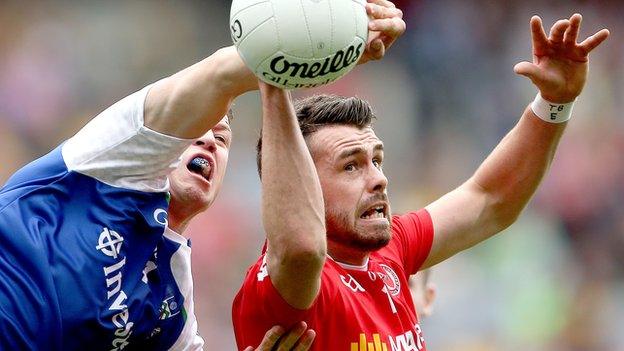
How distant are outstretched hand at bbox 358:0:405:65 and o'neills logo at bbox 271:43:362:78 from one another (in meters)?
0.11

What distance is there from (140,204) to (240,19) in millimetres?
1034

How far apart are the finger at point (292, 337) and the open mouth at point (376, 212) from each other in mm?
604

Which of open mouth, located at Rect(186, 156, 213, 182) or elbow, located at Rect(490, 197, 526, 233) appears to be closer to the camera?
open mouth, located at Rect(186, 156, 213, 182)

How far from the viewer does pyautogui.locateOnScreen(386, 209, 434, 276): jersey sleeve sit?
4.71 meters

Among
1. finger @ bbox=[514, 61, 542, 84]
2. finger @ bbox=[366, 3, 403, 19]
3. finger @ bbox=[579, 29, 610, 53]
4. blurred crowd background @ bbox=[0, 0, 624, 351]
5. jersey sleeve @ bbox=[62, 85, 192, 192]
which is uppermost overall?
finger @ bbox=[366, 3, 403, 19]

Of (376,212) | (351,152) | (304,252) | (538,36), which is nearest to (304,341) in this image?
(304,252)

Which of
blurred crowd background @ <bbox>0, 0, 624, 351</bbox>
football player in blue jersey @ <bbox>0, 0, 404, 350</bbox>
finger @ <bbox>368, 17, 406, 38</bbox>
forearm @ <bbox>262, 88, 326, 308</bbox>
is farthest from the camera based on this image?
blurred crowd background @ <bbox>0, 0, 624, 351</bbox>

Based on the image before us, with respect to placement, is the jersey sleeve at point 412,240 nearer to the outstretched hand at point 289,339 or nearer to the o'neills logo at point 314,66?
the outstretched hand at point 289,339

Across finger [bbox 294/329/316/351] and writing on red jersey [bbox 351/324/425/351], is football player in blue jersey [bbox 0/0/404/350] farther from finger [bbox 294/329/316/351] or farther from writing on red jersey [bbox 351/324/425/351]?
writing on red jersey [bbox 351/324/425/351]

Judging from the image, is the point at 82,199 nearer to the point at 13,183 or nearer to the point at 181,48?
the point at 13,183

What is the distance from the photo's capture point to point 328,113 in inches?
168

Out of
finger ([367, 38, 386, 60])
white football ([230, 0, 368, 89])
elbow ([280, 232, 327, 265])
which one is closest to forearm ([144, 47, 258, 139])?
white football ([230, 0, 368, 89])

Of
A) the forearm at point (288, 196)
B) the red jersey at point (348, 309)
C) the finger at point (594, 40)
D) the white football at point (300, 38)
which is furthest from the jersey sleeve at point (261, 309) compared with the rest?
the finger at point (594, 40)

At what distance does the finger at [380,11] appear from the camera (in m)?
3.35
